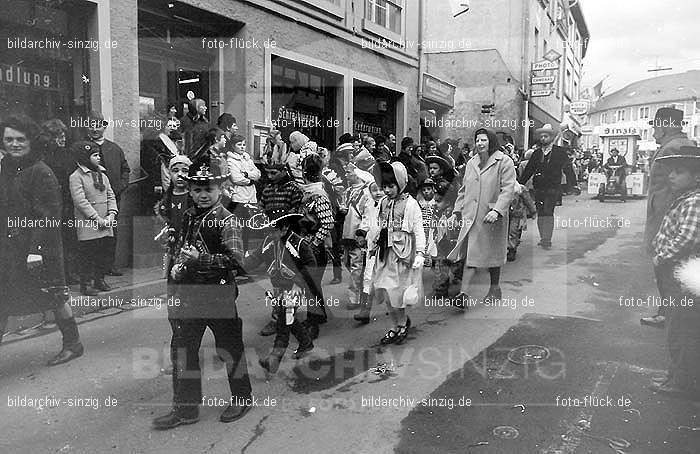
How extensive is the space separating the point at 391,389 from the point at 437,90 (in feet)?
51.1

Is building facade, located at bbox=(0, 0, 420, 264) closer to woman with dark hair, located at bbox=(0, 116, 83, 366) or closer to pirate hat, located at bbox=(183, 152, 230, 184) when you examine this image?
woman with dark hair, located at bbox=(0, 116, 83, 366)

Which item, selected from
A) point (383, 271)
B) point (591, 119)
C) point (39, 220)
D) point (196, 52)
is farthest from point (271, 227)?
point (591, 119)

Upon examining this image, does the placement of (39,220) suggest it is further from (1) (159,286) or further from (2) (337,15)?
(2) (337,15)

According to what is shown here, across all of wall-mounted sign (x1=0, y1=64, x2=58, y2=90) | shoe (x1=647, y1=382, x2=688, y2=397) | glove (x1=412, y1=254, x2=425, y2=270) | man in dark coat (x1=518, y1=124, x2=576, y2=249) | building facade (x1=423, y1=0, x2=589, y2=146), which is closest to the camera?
shoe (x1=647, y1=382, x2=688, y2=397)

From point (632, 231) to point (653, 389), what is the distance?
9.39 metres

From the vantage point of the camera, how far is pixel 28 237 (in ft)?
15.3

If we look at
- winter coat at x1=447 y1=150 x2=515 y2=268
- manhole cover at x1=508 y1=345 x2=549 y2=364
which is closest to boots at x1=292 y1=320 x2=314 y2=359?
manhole cover at x1=508 y1=345 x2=549 y2=364

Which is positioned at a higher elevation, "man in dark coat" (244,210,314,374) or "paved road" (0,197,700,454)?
"man in dark coat" (244,210,314,374)

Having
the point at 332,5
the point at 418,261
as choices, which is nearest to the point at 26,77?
the point at 418,261

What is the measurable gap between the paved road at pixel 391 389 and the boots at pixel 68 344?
0.13 metres

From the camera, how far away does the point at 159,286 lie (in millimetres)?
7117

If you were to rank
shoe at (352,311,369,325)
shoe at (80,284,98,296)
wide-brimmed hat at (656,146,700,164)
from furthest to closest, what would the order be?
shoe at (80,284,98,296), shoe at (352,311,369,325), wide-brimmed hat at (656,146,700,164)

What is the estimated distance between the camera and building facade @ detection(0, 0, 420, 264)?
7.72m

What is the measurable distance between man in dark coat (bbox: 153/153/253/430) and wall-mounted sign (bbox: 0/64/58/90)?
4.87 meters
